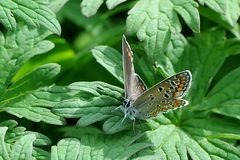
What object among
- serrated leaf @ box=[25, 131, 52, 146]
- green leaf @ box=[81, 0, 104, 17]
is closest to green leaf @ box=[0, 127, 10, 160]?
serrated leaf @ box=[25, 131, 52, 146]

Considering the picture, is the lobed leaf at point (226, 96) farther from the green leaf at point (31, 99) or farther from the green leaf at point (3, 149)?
the green leaf at point (3, 149)

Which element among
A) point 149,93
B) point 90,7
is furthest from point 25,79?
point 149,93

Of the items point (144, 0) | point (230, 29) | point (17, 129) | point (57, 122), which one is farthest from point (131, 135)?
point (230, 29)

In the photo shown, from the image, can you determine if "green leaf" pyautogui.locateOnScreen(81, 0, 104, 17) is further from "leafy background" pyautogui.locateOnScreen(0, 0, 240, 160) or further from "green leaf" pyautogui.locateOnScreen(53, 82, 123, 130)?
"green leaf" pyautogui.locateOnScreen(53, 82, 123, 130)

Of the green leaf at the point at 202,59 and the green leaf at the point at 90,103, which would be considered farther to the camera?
the green leaf at the point at 202,59

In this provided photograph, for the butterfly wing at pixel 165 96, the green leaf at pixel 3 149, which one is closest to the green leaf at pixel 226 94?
the butterfly wing at pixel 165 96

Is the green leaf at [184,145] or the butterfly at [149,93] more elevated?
the butterfly at [149,93]
